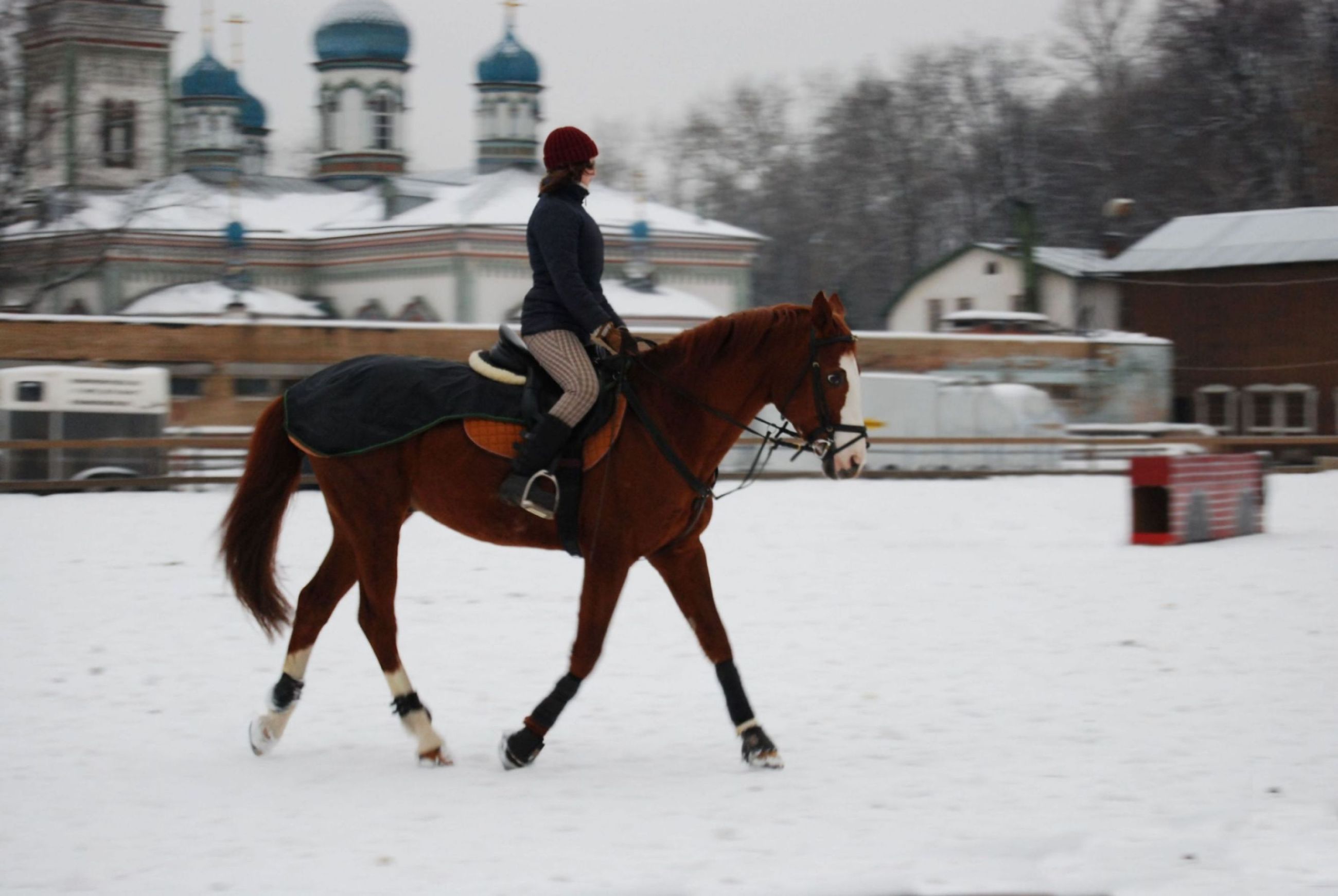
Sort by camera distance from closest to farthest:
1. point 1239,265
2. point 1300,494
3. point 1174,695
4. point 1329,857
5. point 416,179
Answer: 1. point 1329,857
2. point 1174,695
3. point 1300,494
4. point 1239,265
5. point 416,179

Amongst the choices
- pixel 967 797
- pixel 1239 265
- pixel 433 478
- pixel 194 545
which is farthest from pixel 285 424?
pixel 1239 265

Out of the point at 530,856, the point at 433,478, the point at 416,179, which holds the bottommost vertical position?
the point at 530,856

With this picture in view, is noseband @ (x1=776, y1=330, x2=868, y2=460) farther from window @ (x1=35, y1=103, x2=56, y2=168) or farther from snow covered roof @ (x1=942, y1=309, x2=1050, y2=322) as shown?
snow covered roof @ (x1=942, y1=309, x2=1050, y2=322)

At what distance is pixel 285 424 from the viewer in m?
8.36

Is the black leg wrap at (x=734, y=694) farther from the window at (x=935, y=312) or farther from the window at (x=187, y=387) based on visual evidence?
the window at (x=935, y=312)

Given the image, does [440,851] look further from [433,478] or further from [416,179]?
[416,179]

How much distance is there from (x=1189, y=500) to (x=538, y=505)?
427 inches

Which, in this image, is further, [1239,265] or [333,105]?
[333,105]

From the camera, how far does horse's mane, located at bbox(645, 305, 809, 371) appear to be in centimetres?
784

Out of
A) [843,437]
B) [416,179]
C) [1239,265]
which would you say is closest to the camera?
[843,437]

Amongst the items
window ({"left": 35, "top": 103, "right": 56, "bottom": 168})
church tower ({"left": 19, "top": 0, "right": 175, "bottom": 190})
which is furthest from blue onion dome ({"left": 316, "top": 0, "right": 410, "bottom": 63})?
window ({"left": 35, "top": 103, "right": 56, "bottom": 168})

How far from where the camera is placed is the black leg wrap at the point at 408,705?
7.77m

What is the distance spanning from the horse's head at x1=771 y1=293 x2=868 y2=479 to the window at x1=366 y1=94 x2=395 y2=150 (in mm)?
54689

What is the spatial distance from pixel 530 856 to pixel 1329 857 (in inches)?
116
